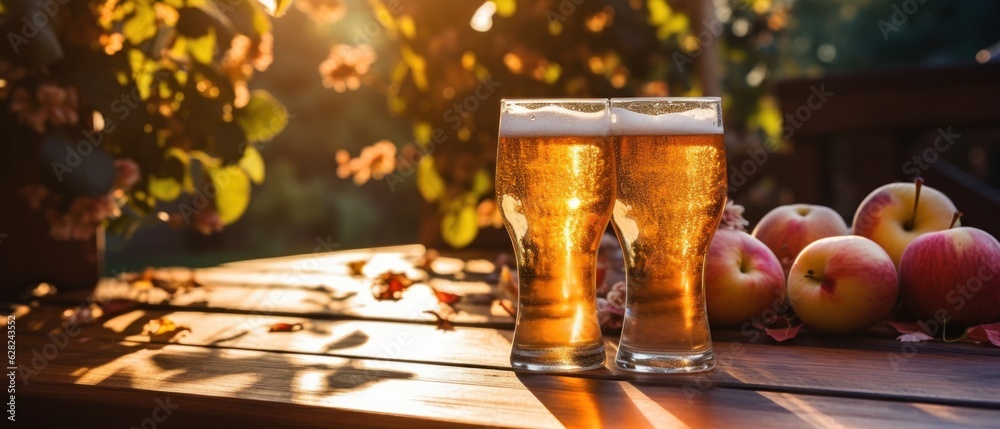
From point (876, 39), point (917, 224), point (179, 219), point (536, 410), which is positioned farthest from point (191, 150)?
point (876, 39)

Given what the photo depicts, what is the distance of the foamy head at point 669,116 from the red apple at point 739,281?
309mm

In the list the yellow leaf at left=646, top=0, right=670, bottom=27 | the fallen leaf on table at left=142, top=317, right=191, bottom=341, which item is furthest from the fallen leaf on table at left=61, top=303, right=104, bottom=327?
the yellow leaf at left=646, top=0, right=670, bottom=27

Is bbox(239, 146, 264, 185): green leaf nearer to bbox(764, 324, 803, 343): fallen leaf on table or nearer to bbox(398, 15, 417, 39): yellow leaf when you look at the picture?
bbox(398, 15, 417, 39): yellow leaf

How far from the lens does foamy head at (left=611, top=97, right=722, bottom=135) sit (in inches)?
39.4

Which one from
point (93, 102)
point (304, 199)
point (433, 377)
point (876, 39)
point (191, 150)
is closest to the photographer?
point (433, 377)

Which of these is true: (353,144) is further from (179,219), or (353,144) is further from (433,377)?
(433,377)

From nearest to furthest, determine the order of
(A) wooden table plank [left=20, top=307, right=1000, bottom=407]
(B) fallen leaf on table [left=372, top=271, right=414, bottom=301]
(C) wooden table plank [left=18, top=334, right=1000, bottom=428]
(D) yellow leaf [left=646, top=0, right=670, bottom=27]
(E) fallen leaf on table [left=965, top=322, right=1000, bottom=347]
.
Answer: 1. (C) wooden table plank [left=18, top=334, right=1000, bottom=428]
2. (A) wooden table plank [left=20, top=307, right=1000, bottom=407]
3. (E) fallen leaf on table [left=965, top=322, right=1000, bottom=347]
4. (B) fallen leaf on table [left=372, top=271, right=414, bottom=301]
5. (D) yellow leaf [left=646, top=0, right=670, bottom=27]

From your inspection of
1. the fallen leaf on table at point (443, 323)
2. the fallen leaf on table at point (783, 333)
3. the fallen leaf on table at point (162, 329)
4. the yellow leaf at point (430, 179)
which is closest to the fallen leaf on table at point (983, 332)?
the fallen leaf on table at point (783, 333)

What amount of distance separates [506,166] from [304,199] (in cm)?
861

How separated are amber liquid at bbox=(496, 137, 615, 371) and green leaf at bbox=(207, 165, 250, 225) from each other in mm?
1102

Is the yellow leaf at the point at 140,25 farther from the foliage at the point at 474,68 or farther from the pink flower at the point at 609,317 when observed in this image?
the pink flower at the point at 609,317

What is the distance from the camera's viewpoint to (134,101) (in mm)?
1695

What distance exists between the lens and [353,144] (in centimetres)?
996

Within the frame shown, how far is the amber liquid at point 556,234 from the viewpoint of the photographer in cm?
101
